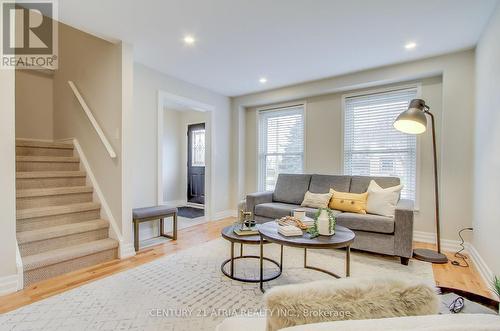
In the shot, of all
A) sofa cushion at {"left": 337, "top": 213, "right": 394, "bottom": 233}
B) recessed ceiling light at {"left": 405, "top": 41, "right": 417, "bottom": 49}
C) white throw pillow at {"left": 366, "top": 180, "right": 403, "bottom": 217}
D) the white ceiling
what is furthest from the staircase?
recessed ceiling light at {"left": 405, "top": 41, "right": 417, "bottom": 49}

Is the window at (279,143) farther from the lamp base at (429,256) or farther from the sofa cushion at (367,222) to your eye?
the lamp base at (429,256)

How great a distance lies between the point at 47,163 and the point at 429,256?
16.2ft

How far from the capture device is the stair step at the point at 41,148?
348cm

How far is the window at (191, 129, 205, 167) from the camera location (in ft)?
20.6

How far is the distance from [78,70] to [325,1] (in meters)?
3.44

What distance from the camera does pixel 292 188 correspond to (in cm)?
414

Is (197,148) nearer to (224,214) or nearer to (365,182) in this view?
(224,214)

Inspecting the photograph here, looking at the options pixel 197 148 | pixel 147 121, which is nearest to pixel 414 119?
pixel 147 121

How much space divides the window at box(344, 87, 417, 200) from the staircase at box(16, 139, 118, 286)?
11.9ft

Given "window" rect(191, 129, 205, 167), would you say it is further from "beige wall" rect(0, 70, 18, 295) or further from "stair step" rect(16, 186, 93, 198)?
"beige wall" rect(0, 70, 18, 295)

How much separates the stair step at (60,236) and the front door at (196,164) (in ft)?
10.7

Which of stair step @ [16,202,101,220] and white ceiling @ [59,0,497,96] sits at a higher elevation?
white ceiling @ [59,0,497,96]

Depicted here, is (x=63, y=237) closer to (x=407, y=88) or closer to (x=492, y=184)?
(x=492, y=184)

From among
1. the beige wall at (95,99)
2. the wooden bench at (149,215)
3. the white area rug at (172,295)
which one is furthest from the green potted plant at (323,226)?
the beige wall at (95,99)
